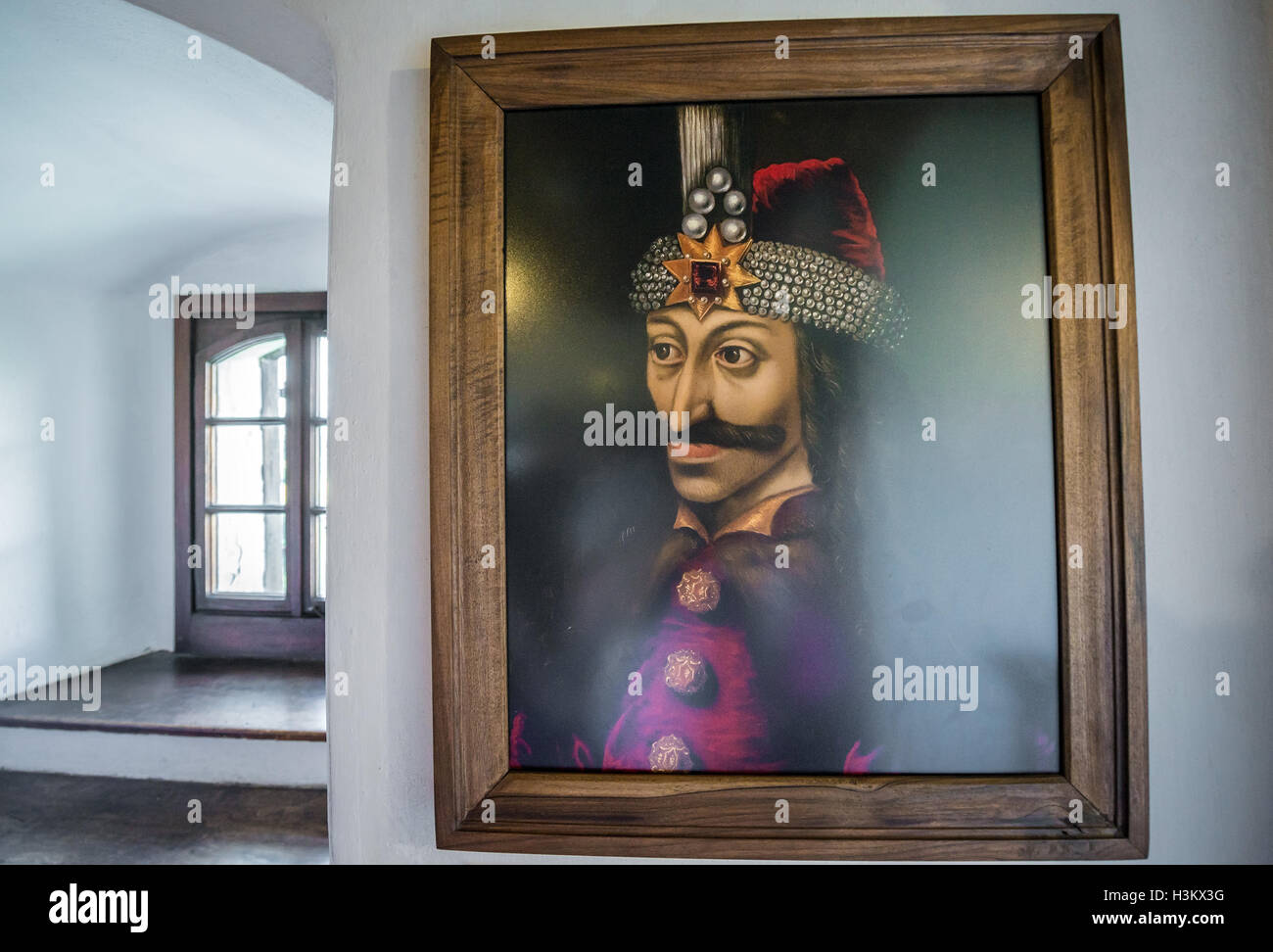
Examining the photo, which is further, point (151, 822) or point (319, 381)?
point (319, 381)

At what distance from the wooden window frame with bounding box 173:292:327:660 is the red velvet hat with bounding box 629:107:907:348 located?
7.30ft

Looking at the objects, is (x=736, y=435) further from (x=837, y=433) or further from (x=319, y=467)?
(x=319, y=467)

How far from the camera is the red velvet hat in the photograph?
90 cm

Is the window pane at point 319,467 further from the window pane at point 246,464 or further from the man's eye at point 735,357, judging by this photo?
the man's eye at point 735,357

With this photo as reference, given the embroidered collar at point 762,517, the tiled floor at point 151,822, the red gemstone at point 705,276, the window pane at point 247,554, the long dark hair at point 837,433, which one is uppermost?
the red gemstone at point 705,276

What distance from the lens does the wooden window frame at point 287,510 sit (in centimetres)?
256

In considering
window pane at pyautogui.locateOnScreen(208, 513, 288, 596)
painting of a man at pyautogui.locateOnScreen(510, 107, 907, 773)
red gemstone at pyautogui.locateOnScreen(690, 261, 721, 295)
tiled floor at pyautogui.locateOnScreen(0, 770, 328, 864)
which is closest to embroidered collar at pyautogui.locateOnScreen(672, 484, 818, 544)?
painting of a man at pyautogui.locateOnScreen(510, 107, 907, 773)

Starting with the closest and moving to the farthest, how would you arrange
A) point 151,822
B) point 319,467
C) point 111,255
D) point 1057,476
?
point 1057,476, point 151,822, point 111,255, point 319,467

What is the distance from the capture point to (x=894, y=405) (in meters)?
0.90

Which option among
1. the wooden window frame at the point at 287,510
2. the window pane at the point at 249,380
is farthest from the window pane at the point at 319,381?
the window pane at the point at 249,380

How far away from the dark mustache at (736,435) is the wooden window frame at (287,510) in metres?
2.23

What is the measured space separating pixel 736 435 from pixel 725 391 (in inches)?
2.8

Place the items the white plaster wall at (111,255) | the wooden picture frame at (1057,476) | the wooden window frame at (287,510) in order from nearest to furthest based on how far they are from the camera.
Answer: the wooden picture frame at (1057,476) → the white plaster wall at (111,255) → the wooden window frame at (287,510)

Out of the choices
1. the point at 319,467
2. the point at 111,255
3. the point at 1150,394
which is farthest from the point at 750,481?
the point at 111,255
